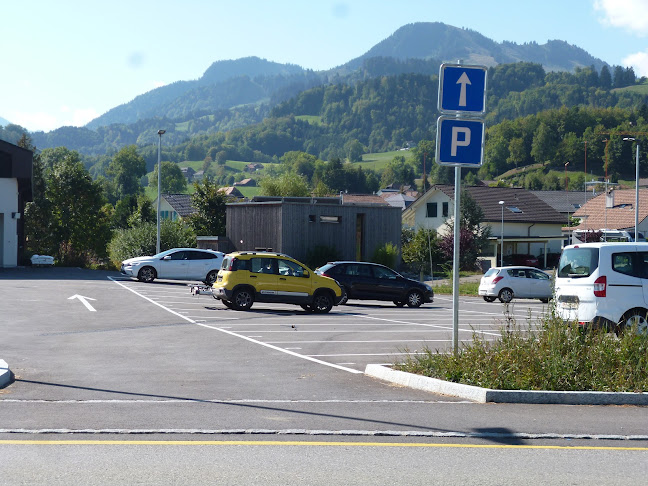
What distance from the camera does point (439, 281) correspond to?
158 ft

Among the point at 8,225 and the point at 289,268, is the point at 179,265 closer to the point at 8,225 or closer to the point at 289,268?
the point at 289,268

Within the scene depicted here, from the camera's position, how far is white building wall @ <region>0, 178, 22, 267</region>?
1789 inches

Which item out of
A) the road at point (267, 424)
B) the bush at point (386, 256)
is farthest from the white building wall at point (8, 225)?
the road at point (267, 424)

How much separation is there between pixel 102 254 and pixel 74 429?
52422mm

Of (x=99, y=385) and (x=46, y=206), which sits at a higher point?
(x=46, y=206)

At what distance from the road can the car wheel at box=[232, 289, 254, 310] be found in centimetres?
768

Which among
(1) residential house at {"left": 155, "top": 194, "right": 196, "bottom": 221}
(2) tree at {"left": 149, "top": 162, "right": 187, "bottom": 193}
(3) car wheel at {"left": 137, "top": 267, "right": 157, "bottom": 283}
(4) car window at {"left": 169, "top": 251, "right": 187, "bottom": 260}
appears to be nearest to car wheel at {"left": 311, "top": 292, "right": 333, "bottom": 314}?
(4) car window at {"left": 169, "top": 251, "right": 187, "bottom": 260}

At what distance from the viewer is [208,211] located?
61000mm

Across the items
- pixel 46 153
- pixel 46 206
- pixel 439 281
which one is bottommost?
pixel 439 281

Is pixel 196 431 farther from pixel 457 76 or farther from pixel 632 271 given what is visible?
pixel 632 271

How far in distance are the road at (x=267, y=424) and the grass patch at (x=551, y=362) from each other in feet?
1.95

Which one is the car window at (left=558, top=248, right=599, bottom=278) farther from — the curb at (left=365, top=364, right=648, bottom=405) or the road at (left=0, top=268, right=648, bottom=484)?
the curb at (left=365, top=364, right=648, bottom=405)

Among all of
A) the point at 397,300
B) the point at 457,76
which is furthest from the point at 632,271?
the point at 397,300

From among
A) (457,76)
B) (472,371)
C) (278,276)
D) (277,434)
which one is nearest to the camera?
(277,434)
